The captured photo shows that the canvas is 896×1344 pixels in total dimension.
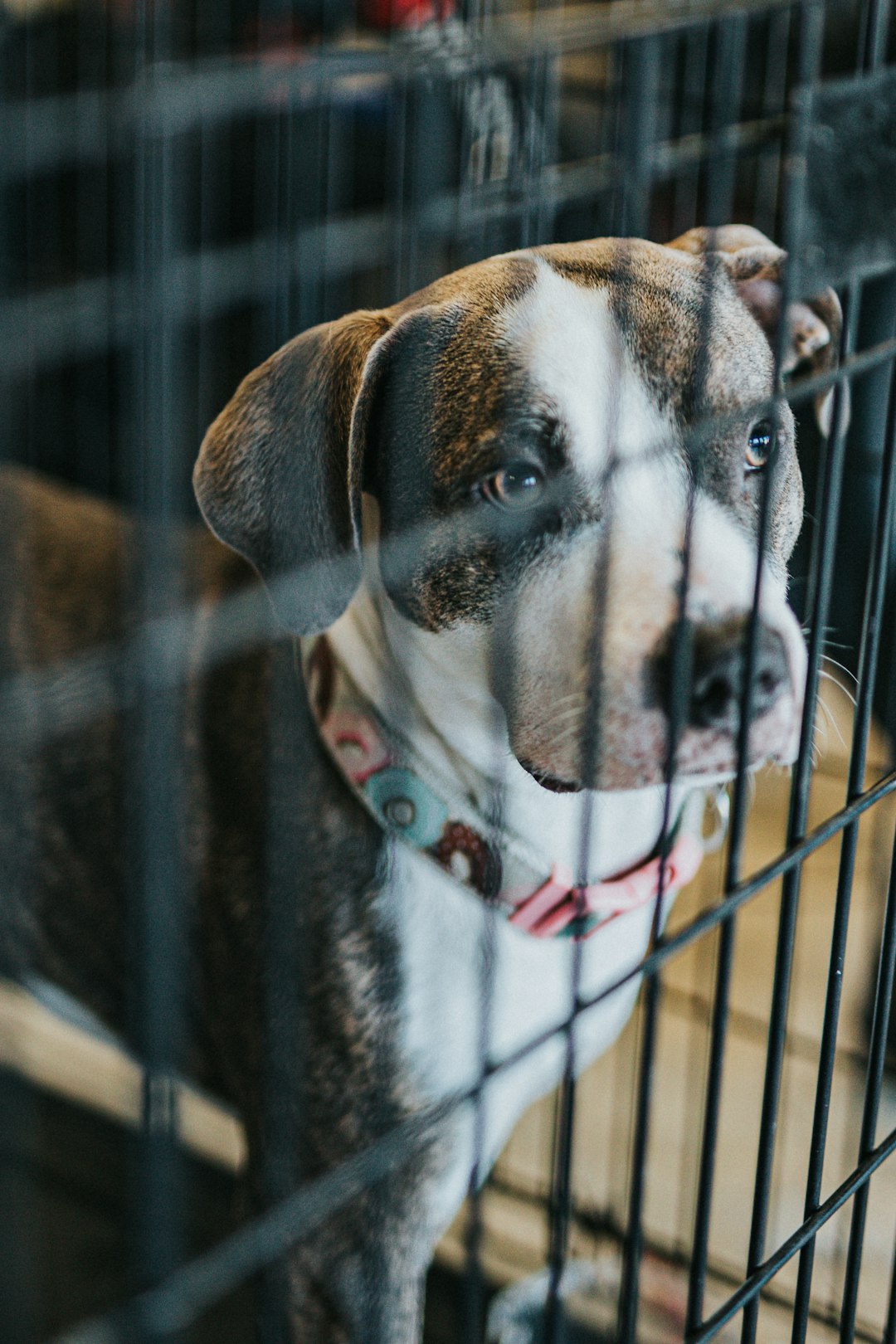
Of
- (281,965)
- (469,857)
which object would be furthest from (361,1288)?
(469,857)

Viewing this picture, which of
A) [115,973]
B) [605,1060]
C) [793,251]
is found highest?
[793,251]

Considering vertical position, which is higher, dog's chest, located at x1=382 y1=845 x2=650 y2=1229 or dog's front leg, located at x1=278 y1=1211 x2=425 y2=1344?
dog's chest, located at x1=382 y1=845 x2=650 y2=1229

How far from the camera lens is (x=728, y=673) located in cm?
59

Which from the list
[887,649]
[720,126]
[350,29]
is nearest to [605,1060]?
[887,649]

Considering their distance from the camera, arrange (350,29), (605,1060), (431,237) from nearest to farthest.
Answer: (431,237) < (605,1060) < (350,29)

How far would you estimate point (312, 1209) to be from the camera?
1.28 feet

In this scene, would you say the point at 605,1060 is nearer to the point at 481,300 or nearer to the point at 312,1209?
the point at 481,300

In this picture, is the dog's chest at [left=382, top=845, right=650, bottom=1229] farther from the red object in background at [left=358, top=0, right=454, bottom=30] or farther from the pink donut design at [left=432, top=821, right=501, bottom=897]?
the red object in background at [left=358, top=0, right=454, bottom=30]

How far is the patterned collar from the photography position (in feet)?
2.37

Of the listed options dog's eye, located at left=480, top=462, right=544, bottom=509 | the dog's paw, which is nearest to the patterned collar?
dog's eye, located at left=480, top=462, right=544, bottom=509

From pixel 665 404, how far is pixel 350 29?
50.5 inches

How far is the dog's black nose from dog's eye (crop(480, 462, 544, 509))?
121 mm

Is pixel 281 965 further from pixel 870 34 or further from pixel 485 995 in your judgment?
pixel 870 34

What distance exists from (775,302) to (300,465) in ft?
0.73
